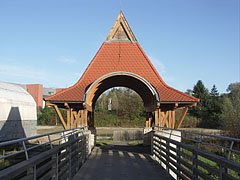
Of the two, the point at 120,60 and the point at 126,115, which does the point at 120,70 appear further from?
the point at 126,115

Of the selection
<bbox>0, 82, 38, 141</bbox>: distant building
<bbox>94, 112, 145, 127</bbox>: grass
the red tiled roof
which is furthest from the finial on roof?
<bbox>94, 112, 145, 127</bbox>: grass

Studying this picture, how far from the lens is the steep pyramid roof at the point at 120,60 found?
16156 millimetres

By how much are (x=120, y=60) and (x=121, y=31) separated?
202cm

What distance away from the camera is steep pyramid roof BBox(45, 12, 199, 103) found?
1616cm

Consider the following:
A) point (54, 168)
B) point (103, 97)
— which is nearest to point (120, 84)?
point (54, 168)

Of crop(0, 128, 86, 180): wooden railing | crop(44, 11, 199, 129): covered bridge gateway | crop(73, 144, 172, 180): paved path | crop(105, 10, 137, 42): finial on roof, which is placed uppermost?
crop(105, 10, 137, 42): finial on roof

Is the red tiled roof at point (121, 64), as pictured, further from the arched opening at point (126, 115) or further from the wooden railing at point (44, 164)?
the arched opening at point (126, 115)

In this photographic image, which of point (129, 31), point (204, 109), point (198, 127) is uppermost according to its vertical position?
point (129, 31)

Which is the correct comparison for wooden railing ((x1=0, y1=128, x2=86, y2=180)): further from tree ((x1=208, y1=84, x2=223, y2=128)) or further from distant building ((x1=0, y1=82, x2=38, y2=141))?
tree ((x1=208, y1=84, x2=223, y2=128))

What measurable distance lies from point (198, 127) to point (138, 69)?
3449 cm

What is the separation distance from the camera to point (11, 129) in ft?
69.9

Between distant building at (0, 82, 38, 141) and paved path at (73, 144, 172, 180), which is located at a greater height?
distant building at (0, 82, 38, 141)

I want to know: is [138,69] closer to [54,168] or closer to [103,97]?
[54,168]

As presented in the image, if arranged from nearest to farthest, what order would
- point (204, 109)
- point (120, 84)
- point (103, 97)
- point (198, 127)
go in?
1. point (120, 84)
2. point (198, 127)
3. point (204, 109)
4. point (103, 97)
